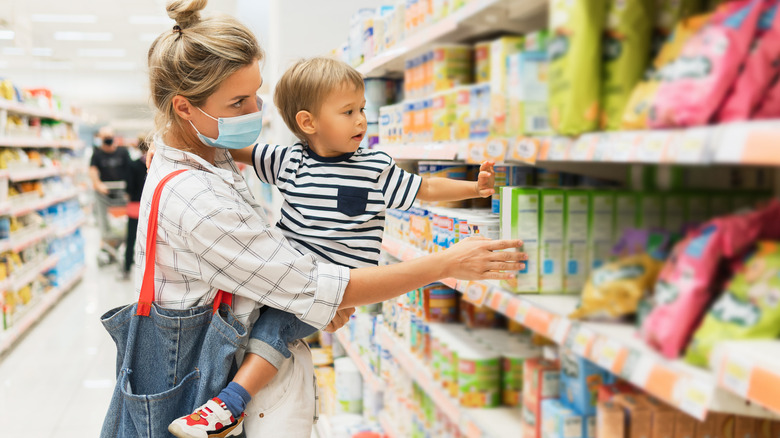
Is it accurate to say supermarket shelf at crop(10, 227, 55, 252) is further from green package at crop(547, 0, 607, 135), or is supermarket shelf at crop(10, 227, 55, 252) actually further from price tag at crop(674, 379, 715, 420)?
price tag at crop(674, 379, 715, 420)

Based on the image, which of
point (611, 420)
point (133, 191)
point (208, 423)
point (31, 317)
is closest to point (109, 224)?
point (133, 191)

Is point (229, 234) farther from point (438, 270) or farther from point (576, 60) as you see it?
point (576, 60)

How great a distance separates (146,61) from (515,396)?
130 cm

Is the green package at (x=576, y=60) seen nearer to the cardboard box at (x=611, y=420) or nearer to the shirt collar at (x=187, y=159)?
the cardboard box at (x=611, y=420)

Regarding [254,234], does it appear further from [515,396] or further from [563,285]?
[515,396]

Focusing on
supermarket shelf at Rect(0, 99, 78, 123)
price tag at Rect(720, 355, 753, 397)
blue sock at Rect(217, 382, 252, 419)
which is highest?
supermarket shelf at Rect(0, 99, 78, 123)

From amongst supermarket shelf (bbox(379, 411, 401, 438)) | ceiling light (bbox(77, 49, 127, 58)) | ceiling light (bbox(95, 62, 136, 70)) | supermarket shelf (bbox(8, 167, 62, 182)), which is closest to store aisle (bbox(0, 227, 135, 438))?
supermarket shelf (bbox(8, 167, 62, 182))

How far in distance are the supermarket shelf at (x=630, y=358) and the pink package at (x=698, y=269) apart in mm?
31

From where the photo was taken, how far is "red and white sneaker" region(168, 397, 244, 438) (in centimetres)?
148

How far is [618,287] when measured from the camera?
3.19 feet

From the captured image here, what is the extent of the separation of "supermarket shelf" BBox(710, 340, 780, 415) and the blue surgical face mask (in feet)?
3.98

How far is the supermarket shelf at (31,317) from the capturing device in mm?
4984

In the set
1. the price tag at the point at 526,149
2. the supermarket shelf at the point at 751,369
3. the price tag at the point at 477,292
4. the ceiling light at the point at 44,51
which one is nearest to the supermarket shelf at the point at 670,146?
the price tag at the point at 526,149

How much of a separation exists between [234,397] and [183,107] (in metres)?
0.72
